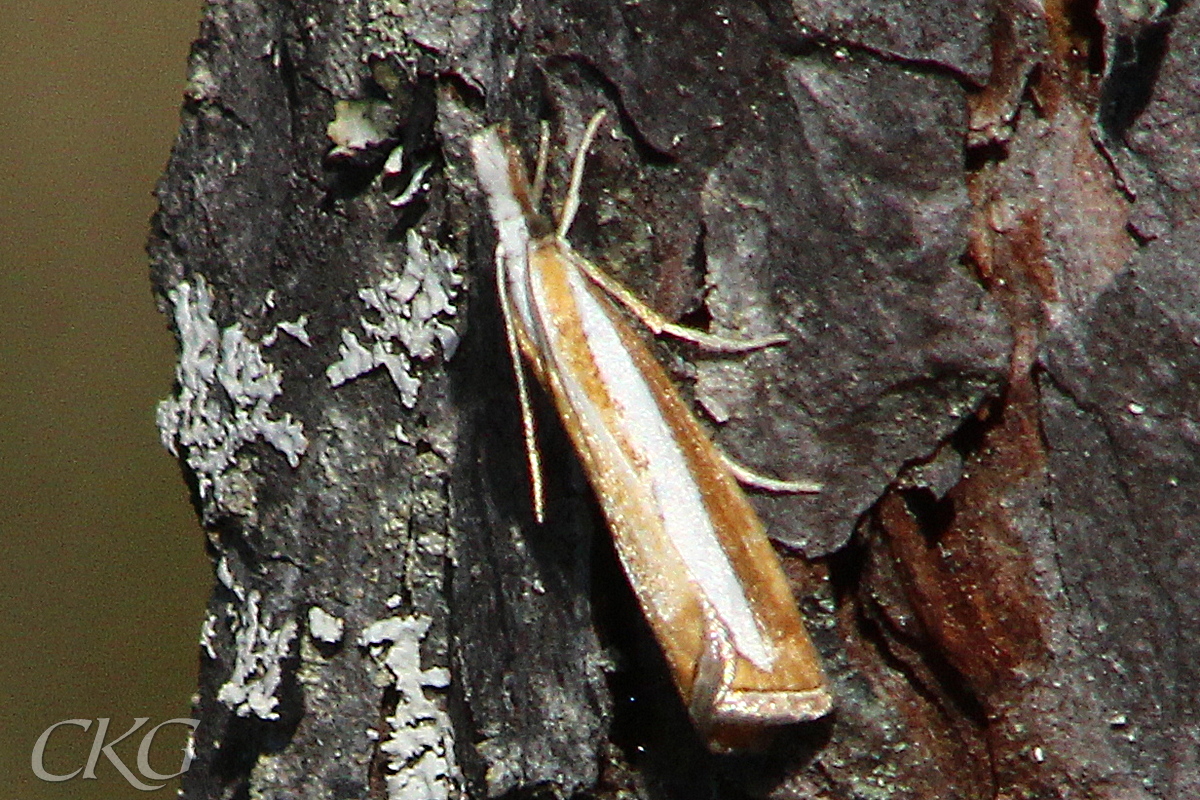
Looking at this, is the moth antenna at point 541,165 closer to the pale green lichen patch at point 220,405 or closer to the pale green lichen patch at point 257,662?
the pale green lichen patch at point 220,405


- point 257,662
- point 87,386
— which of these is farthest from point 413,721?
point 87,386

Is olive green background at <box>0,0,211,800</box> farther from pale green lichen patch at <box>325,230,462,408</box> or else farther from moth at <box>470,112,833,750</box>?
moth at <box>470,112,833,750</box>

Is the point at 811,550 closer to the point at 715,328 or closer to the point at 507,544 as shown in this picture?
the point at 715,328

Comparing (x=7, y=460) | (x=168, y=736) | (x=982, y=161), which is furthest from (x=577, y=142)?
(x=7, y=460)

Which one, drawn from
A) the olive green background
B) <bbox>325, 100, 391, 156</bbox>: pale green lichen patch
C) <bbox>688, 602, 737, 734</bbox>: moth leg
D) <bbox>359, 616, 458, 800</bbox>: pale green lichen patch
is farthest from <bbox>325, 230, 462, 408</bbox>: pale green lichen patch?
the olive green background

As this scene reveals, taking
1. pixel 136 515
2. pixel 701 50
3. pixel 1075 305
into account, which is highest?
pixel 701 50
